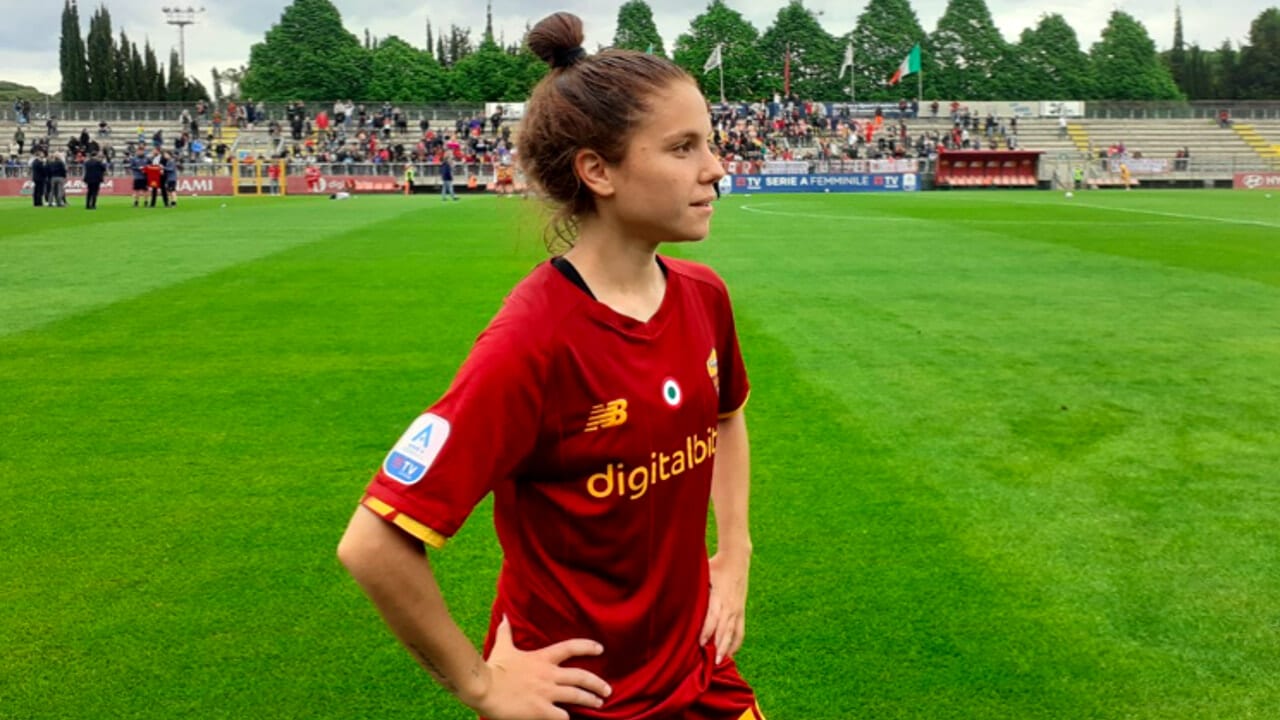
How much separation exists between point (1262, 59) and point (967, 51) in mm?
33172

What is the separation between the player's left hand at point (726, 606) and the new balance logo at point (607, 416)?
60cm

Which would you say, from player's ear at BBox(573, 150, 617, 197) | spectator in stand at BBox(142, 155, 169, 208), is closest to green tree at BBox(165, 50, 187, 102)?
spectator in stand at BBox(142, 155, 169, 208)

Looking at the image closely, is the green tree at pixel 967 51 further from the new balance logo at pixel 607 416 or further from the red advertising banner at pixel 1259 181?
the new balance logo at pixel 607 416

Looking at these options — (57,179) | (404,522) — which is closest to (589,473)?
(404,522)

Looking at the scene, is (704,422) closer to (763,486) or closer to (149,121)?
(763,486)

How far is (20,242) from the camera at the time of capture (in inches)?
899

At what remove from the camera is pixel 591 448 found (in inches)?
89.2

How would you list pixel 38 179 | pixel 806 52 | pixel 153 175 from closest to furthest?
pixel 153 175
pixel 38 179
pixel 806 52

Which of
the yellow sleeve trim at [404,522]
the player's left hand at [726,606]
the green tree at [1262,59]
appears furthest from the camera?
the green tree at [1262,59]

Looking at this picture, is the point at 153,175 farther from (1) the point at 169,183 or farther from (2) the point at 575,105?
(2) the point at 575,105

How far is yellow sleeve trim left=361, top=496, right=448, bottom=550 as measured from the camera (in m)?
1.99

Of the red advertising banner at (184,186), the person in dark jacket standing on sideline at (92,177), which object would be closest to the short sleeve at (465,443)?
the person in dark jacket standing on sideline at (92,177)

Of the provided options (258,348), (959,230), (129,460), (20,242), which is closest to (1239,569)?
(129,460)

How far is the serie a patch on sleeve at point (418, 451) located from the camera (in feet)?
6.65
